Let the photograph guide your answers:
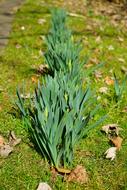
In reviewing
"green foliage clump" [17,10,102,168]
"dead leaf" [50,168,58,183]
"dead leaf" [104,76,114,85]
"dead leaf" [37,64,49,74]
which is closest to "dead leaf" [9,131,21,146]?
"green foliage clump" [17,10,102,168]

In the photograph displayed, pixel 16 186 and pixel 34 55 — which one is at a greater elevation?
pixel 16 186

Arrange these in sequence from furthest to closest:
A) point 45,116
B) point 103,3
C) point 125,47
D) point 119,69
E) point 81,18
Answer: point 103,3, point 81,18, point 125,47, point 119,69, point 45,116

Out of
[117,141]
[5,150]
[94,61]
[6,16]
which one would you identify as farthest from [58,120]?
[6,16]

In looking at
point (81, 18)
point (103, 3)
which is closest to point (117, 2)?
point (103, 3)

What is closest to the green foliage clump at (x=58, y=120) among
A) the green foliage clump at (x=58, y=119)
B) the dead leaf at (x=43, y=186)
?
the green foliage clump at (x=58, y=119)

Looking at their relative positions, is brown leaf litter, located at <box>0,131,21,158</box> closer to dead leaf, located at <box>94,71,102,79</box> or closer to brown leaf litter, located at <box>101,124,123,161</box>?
brown leaf litter, located at <box>101,124,123,161</box>

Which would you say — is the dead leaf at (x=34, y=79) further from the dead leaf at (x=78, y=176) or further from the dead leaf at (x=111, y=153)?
the dead leaf at (x=78, y=176)

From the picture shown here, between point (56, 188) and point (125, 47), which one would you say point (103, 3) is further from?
point (56, 188)
